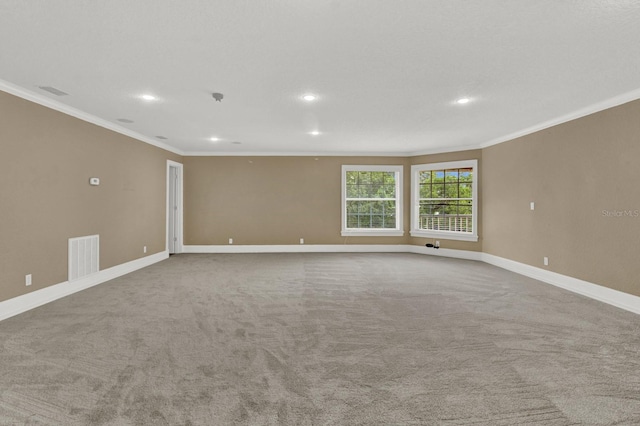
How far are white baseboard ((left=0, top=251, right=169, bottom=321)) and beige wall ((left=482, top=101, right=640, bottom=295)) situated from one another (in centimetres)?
711

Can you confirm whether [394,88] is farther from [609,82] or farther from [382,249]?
[382,249]

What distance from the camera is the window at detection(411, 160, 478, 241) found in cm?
686

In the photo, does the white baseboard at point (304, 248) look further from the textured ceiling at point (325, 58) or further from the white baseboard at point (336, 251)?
the textured ceiling at point (325, 58)

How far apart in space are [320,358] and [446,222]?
5777mm

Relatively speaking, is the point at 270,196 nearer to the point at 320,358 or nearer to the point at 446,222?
the point at 446,222

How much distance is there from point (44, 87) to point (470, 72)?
183 inches

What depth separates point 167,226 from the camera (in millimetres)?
7117

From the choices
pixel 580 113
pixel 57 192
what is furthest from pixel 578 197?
pixel 57 192

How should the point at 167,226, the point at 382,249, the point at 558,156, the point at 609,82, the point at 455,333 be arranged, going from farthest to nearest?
the point at 382,249 → the point at 167,226 → the point at 558,156 → the point at 609,82 → the point at 455,333

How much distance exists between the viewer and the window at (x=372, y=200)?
25.8ft

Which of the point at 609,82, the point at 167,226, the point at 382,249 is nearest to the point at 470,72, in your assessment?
the point at 609,82

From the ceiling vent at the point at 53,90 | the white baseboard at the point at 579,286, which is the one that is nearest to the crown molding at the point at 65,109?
the ceiling vent at the point at 53,90

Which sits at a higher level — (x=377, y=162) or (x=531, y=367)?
(x=377, y=162)

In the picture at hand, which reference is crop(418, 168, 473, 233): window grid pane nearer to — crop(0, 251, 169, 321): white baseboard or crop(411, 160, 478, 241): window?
crop(411, 160, 478, 241): window
